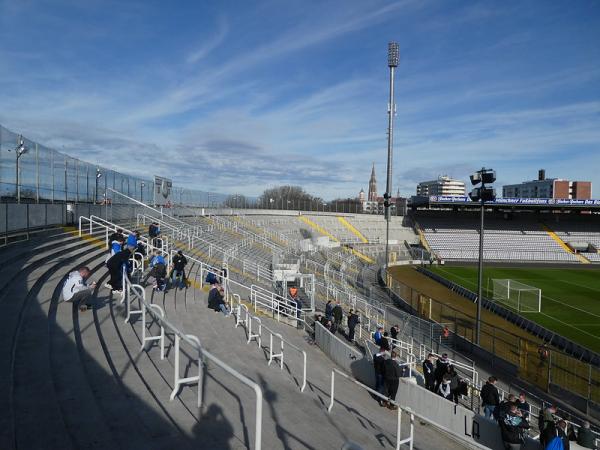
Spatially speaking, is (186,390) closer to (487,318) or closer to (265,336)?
(265,336)

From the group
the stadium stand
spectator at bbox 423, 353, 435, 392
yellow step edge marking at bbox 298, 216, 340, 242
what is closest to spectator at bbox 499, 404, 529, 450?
spectator at bbox 423, 353, 435, 392

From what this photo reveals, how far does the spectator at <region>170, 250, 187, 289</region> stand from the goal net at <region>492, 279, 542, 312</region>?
2079 cm

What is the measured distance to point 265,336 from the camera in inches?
400

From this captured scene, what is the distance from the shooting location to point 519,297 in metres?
25.2

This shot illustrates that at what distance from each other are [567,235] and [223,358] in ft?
185

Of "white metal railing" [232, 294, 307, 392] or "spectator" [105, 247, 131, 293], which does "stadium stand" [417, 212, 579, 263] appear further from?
"spectator" [105, 247, 131, 293]

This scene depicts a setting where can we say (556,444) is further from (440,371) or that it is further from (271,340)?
(271,340)

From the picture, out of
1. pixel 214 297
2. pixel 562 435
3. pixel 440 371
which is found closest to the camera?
pixel 562 435

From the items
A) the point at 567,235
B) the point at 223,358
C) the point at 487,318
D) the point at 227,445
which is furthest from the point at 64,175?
the point at 567,235

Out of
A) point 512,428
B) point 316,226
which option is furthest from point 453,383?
point 316,226

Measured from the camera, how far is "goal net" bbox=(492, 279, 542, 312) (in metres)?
24.7

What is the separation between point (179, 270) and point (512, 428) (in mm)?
8454

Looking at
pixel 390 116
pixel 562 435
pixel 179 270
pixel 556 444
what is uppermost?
pixel 390 116

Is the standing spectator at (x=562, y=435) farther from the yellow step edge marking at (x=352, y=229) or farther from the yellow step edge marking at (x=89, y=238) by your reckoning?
the yellow step edge marking at (x=352, y=229)
